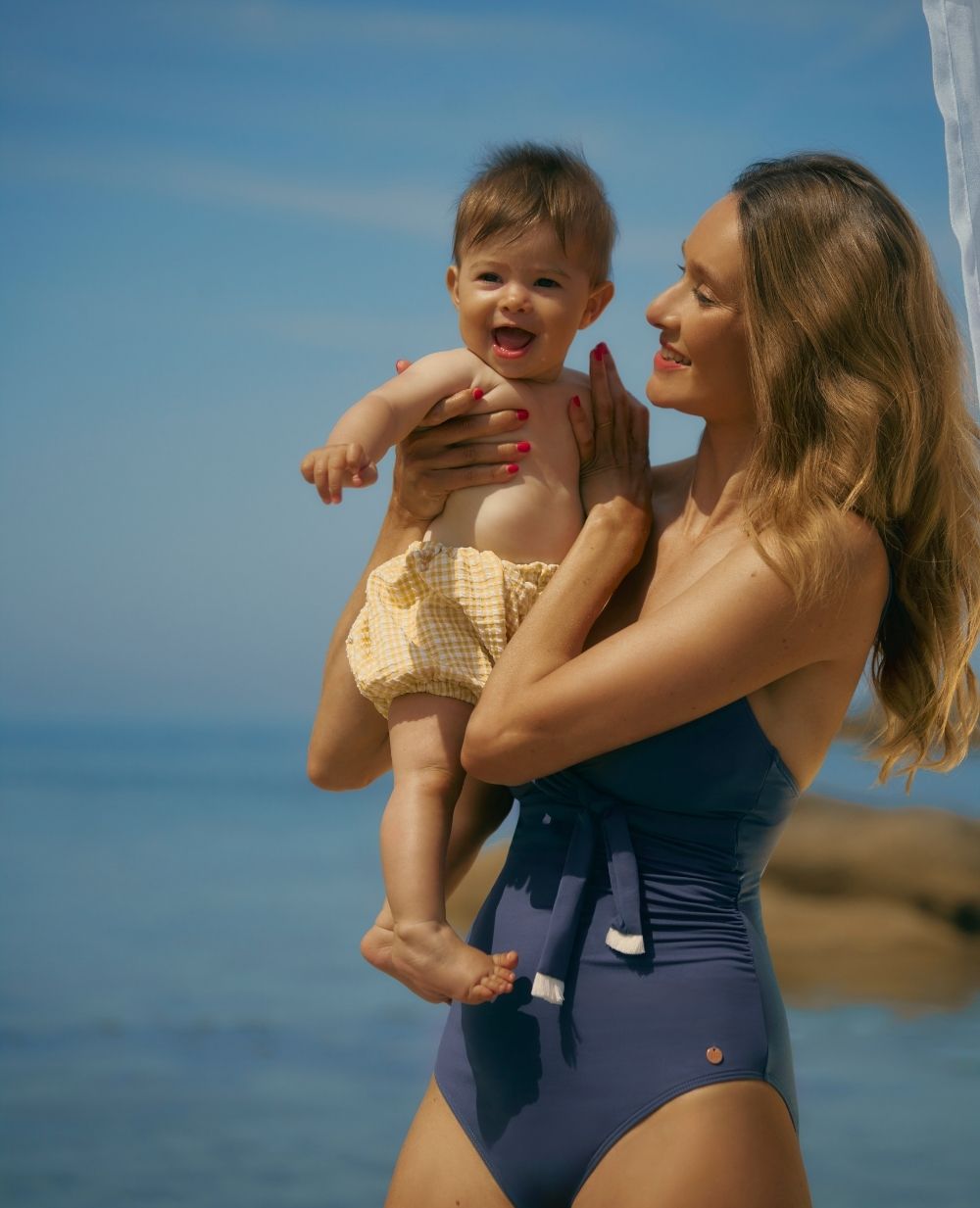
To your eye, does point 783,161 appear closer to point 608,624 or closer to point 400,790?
point 608,624

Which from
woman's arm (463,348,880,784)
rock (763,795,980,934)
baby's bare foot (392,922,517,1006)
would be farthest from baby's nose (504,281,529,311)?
rock (763,795,980,934)

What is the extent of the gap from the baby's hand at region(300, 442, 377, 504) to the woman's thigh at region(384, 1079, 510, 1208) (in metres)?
0.70

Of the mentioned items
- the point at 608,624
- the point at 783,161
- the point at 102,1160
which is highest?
the point at 783,161

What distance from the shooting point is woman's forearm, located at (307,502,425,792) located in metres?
2.05

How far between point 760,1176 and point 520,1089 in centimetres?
27

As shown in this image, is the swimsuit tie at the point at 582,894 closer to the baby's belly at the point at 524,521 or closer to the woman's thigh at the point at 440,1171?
the woman's thigh at the point at 440,1171

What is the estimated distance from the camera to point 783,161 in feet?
5.93

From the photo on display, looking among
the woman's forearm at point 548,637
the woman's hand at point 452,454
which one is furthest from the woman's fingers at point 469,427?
the woman's forearm at point 548,637

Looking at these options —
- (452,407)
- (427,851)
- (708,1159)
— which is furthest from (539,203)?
(708,1159)

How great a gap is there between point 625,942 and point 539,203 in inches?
37.6

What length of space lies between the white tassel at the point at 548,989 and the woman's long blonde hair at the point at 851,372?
51 centimetres

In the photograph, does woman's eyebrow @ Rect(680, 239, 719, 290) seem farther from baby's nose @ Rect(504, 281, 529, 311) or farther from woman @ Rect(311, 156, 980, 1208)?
baby's nose @ Rect(504, 281, 529, 311)

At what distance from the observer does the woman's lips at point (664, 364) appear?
1.79 m

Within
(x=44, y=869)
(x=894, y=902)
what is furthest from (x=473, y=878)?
(x=44, y=869)
